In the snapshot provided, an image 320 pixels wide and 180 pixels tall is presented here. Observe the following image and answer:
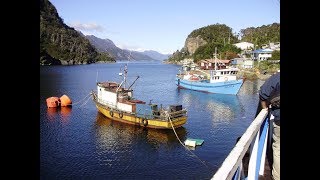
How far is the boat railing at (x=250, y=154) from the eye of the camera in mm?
1753

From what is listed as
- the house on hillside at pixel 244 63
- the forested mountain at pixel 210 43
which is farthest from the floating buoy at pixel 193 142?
the forested mountain at pixel 210 43

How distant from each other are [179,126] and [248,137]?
24.8m

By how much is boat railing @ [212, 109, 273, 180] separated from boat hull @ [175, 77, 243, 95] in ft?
150

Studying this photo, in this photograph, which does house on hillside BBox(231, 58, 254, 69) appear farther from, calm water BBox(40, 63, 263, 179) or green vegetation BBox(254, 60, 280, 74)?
calm water BBox(40, 63, 263, 179)

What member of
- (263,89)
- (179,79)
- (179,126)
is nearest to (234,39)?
(179,79)

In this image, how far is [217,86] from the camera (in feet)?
164

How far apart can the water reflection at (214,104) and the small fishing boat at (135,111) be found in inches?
231

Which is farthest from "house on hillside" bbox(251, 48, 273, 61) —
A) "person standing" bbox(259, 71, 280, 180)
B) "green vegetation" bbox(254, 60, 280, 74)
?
"person standing" bbox(259, 71, 280, 180)

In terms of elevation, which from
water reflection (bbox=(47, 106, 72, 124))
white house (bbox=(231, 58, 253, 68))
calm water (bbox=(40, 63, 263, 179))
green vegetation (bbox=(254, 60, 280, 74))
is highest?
white house (bbox=(231, 58, 253, 68))

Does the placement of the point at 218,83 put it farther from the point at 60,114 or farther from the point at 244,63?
the point at 244,63

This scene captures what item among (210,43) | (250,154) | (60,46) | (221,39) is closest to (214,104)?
(250,154)

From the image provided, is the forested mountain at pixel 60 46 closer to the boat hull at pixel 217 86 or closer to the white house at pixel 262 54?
the white house at pixel 262 54

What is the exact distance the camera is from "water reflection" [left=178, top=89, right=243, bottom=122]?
34.0 metres

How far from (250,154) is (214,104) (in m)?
39.0
